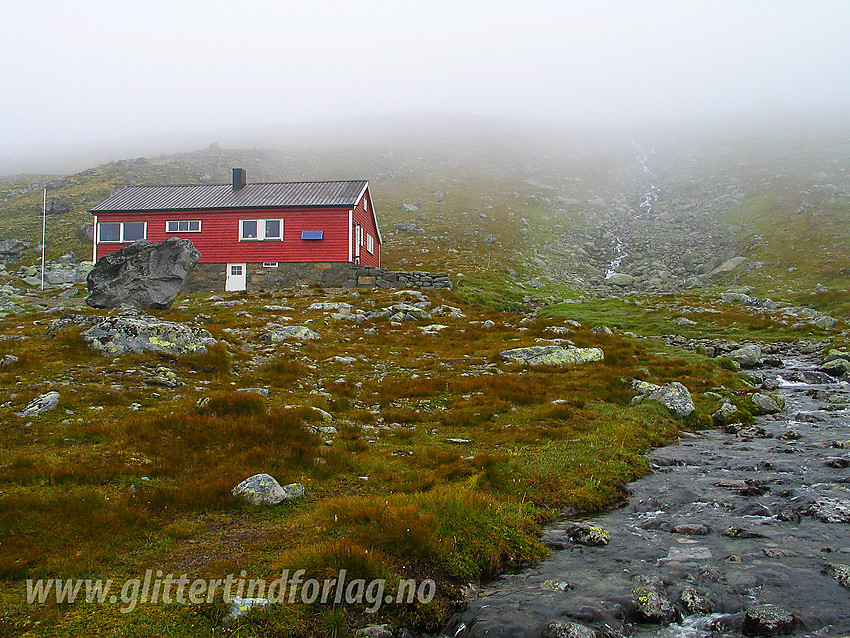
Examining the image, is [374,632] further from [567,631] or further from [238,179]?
[238,179]

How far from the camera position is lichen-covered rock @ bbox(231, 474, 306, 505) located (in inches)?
339

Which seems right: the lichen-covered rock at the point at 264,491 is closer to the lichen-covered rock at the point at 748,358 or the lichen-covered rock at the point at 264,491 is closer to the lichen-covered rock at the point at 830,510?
the lichen-covered rock at the point at 830,510

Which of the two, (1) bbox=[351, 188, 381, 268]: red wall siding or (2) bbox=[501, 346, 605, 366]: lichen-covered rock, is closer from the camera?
(2) bbox=[501, 346, 605, 366]: lichen-covered rock

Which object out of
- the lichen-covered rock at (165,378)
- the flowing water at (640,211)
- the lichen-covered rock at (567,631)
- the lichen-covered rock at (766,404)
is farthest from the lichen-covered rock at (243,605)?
the flowing water at (640,211)

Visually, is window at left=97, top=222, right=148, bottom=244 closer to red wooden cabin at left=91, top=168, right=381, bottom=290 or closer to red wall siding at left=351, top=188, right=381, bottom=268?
red wooden cabin at left=91, top=168, right=381, bottom=290

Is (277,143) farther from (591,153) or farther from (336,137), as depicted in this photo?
(591,153)

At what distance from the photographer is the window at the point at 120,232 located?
4512cm

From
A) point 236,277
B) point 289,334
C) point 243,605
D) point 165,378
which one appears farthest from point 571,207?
point 243,605

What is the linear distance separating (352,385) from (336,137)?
151 m

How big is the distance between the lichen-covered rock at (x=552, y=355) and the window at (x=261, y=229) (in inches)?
1098

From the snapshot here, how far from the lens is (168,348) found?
16.2 metres

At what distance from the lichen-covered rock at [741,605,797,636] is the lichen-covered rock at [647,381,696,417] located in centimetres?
955

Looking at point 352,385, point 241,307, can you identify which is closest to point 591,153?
point 241,307

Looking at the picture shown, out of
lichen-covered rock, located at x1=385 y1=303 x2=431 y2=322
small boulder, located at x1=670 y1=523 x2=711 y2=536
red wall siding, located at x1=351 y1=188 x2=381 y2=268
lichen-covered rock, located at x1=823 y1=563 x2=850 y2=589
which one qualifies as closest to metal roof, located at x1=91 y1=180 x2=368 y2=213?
red wall siding, located at x1=351 y1=188 x2=381 y2=268
